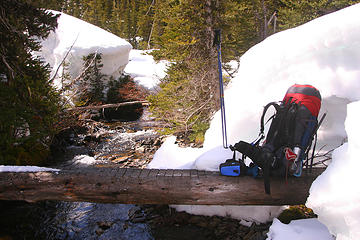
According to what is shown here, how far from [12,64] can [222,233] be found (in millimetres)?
7001

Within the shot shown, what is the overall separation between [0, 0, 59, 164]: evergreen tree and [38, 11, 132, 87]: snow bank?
26.4 ft

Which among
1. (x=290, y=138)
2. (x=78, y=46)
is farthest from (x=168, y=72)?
(x=78, y=46)

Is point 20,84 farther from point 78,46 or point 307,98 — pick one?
point 78,46

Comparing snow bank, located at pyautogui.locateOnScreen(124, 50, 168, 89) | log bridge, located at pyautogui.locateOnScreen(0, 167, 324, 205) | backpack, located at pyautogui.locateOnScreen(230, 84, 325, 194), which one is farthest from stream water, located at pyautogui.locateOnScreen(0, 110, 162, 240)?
snow bank, located at pyautogui.locateOnScreen(124, 50, 168, 89)

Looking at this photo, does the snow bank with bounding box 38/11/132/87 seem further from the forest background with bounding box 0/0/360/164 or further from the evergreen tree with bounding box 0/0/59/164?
the evergreen tree with bounding box 0/0/59/164

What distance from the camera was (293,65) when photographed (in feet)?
15.6

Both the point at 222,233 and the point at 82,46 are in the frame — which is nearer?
the point at 222,233

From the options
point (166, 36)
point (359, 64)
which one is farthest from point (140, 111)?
point (359, 64)

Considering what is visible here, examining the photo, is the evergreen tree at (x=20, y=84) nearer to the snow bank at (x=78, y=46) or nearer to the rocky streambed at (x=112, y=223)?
the rocky streambed at (x=112, y=223)

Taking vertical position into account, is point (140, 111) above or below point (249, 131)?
below

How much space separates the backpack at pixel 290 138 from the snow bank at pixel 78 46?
13.8 m

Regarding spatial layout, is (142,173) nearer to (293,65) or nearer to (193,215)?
(193,215)

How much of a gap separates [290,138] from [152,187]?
91.1 inches

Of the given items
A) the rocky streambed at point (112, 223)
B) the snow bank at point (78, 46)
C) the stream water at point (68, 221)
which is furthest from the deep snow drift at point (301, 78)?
the snow bank at point (78, 46)
